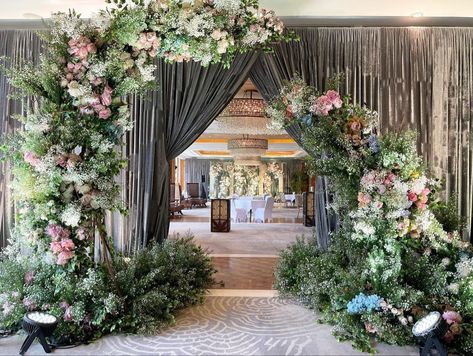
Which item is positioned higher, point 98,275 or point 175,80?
point 175,80

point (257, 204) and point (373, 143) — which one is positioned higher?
point (373, 143)

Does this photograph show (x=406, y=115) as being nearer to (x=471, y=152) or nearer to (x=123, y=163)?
(x=471, y=152)

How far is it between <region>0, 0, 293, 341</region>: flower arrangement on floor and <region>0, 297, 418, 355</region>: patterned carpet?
6.7 inches

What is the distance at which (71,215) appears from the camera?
2969 mm

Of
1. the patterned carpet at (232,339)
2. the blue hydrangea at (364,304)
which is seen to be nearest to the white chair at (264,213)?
the patterned carpet at (232,339)

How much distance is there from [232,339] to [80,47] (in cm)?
276

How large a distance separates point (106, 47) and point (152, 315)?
2.43 m

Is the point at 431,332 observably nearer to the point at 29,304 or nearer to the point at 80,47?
the point at 29,304

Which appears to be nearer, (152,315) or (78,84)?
(78,84)

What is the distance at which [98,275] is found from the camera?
10.3ft

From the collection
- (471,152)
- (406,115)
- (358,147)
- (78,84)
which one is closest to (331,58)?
(406,115)

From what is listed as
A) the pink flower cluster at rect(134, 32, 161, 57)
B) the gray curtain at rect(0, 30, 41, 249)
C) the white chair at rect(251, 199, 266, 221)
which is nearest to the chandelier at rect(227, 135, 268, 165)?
the white chair at rect(251, 199, 266, 221)

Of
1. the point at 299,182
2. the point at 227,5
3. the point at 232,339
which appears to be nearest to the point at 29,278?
the point at 232,339

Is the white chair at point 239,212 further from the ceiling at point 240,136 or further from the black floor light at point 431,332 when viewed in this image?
the black floor light at point 431,332
